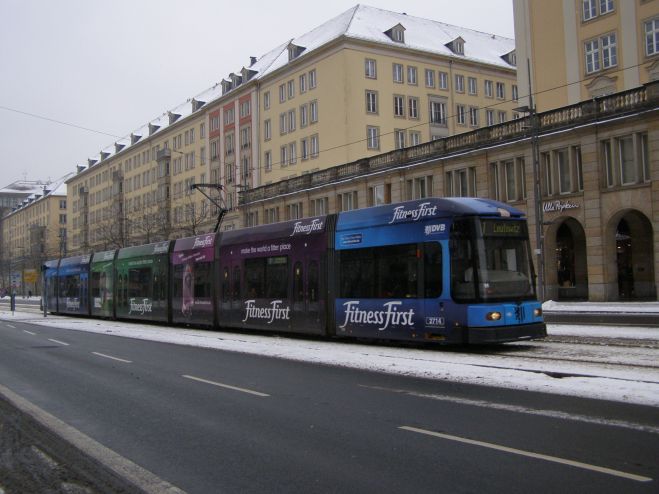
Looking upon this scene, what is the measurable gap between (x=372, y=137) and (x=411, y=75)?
27.8ft

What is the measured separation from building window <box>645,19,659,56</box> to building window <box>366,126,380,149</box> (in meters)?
24.9

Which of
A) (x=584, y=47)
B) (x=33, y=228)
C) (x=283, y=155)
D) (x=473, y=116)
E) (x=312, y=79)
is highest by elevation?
(x=312, y=79)

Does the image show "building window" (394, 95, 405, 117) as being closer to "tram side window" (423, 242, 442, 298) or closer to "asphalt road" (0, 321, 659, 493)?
"tram side window" (423, 242, 442, 298)

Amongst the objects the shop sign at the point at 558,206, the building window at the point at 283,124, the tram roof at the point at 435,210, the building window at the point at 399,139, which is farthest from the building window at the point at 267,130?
the tram roof at the point at 435,210

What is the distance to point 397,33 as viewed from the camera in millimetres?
61375

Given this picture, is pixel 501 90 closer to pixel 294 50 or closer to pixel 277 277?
pixel 294 50

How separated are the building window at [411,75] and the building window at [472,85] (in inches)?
292

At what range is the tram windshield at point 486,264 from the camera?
44.9ft

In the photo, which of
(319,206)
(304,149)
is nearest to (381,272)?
(319,206)

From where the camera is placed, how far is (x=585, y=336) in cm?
1712

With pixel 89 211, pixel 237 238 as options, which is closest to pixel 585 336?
pixel 237 238

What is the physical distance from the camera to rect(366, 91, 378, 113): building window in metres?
57.7

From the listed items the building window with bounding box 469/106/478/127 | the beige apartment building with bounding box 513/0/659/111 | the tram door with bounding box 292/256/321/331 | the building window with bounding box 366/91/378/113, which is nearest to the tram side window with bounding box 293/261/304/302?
the tram door with bounding box 292/256/321/331

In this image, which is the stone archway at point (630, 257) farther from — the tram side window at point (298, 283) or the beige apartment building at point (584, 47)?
the tram side window at point (298, 283)
